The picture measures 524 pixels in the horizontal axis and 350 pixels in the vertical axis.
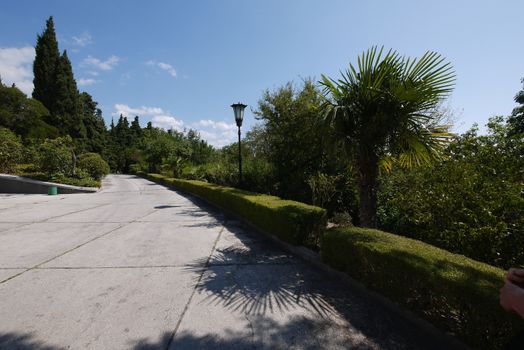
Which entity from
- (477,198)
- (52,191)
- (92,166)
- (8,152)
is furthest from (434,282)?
(92,166)

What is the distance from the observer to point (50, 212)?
30.5ft

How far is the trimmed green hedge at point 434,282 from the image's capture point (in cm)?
205

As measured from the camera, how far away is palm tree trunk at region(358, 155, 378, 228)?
178 inches

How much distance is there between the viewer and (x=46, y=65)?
30.2 meters

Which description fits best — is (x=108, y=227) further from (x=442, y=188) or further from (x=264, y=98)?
(x=442, y=188)

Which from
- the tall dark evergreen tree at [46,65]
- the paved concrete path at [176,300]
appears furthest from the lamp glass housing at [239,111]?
the tall dark evergreen tree at [46,65]

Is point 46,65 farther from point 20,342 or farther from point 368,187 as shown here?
point 368,187

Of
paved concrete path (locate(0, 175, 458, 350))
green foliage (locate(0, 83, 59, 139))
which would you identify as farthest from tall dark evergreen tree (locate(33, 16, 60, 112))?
paved concrete path (locate(0, 175, 458, 350))

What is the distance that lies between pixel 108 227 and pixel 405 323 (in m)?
7.11

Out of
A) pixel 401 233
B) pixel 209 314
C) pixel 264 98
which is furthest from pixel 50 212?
pixel 401 233

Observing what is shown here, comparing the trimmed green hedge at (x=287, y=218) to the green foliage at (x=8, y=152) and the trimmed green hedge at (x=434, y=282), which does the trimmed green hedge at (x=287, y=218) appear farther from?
the green foliage at (x=8, y=152)

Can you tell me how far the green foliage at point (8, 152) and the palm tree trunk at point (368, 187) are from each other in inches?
876

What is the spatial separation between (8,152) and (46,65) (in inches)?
733

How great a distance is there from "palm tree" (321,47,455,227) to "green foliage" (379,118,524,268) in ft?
1.31
